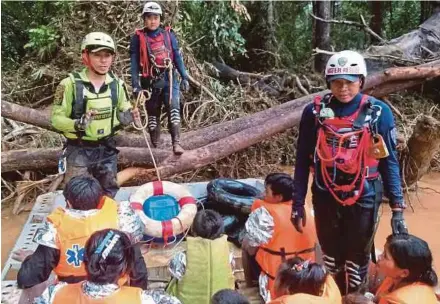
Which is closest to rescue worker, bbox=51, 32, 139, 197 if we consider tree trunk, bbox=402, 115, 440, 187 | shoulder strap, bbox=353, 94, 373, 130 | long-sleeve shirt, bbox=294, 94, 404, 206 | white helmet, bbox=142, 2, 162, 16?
white helmet, bbox=142, 2, 162, 16

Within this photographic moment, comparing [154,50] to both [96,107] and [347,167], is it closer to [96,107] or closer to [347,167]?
[96,107]

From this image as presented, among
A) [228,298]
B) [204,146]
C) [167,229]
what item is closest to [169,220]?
[167,229]

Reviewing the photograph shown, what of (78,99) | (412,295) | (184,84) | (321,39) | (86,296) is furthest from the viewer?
(321,39)

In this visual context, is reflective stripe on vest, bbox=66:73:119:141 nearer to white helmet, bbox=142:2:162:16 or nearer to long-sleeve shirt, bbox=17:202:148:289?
white helmet, bbox=142:2:162:16

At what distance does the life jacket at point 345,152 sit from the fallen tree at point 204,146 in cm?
292

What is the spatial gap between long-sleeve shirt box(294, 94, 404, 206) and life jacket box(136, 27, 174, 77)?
2.33 metres

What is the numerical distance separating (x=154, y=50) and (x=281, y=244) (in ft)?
8.80

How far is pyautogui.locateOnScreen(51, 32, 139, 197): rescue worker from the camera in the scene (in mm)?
4457

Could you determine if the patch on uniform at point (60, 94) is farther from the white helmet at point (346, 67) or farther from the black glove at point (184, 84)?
the white helmet at point (346, 67)

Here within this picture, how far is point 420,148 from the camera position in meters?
7.07

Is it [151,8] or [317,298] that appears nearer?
[317,298]

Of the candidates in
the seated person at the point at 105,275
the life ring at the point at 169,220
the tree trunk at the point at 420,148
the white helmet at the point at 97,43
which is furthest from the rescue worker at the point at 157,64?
the seated person at the point at 105,275

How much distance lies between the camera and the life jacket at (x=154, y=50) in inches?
223

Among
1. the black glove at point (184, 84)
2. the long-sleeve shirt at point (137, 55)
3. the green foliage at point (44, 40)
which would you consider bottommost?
the black glove at point (184, 84)
